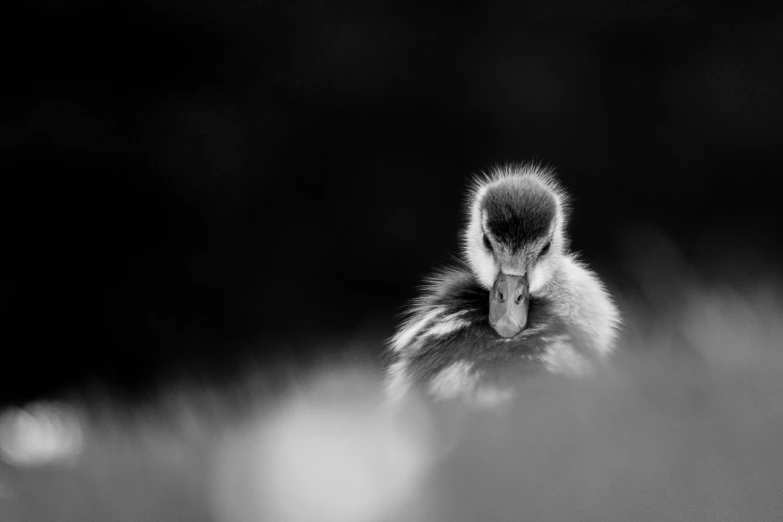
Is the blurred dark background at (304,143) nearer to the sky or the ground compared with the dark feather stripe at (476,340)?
nearer to the sky

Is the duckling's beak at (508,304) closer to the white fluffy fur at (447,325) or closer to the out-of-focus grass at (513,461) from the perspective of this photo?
the white fluffy fur at (447,325)

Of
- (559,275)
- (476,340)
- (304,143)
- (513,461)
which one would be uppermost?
(304,143)

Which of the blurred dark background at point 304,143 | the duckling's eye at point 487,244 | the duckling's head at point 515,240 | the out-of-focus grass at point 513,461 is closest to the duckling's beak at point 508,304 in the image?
the duckling's head at point 515,240

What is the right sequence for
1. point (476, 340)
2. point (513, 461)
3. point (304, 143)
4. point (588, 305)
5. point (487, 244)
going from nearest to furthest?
point (513, 461) → point (476, 340) → point (588, 305) → point (487, 244) → point (304, 143)

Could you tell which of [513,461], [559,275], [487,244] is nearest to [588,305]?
[559,275]

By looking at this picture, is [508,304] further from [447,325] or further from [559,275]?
[559,275]

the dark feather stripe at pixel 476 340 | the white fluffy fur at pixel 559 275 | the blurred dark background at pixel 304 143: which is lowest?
the dark feather stripe at pixel 476 340
